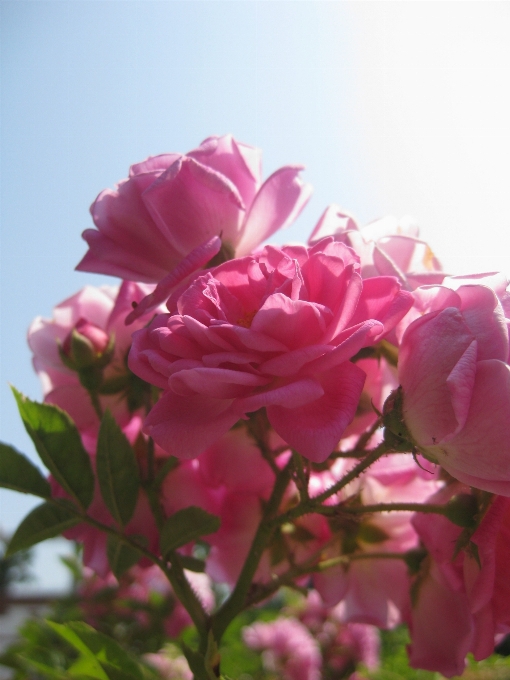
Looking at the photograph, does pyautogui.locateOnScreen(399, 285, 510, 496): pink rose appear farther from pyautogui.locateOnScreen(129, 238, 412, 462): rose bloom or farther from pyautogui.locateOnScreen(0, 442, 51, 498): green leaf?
pyautogui.locateOnScreen(0, 442, 51, 498): green leaf

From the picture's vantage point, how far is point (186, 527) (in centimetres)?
54

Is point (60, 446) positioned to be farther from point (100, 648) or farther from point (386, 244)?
point (386, 244)

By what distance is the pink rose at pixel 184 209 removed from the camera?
55cm

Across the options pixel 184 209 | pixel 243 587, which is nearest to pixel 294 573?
pixel 243 587

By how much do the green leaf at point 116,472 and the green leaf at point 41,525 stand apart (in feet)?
0.15

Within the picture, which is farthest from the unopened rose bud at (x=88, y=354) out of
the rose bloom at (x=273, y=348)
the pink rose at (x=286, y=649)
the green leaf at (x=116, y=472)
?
the pink rose at (x=286, y=649)

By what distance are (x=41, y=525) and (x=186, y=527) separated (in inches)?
6.3

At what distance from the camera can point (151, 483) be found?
2.03ft

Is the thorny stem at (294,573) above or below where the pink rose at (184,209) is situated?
below

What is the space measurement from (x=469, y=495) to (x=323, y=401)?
19 centimetres

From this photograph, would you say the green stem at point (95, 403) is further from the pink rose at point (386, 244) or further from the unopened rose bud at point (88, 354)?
the pink rose at point (386, 244)

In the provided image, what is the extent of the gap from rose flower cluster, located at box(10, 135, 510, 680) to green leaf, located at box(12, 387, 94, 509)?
13 mm

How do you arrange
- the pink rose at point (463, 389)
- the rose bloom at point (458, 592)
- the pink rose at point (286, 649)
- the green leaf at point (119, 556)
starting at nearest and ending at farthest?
the pink rose at point (463, 389), the rose bloom at point (458, 592), the green leaf at point (119, 556), the pink rose at point (286, 649)

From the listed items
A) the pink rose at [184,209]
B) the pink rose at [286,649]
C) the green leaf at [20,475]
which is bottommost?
the pink rose at [286,649]
